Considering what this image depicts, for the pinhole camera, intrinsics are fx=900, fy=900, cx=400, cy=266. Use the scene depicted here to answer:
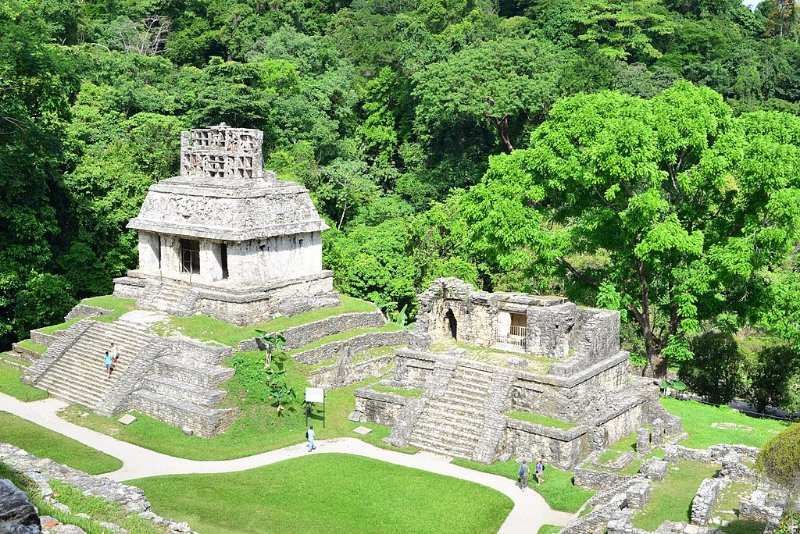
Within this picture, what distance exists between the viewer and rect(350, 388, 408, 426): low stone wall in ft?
79.9

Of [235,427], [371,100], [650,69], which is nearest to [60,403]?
[235,427]

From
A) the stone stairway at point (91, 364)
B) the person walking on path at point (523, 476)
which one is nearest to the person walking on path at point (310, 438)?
the person walking on path at point (523, 476)

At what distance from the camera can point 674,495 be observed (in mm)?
19500

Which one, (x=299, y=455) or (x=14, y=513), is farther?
(x=299, y=455)

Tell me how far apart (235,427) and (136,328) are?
19.5 ft

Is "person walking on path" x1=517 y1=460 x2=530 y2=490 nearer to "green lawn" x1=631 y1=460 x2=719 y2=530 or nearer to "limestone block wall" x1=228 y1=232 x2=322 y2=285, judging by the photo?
"green lawn" x1=631 y1=460 x2=719 y2=530

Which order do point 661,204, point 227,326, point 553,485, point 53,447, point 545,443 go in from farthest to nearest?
point 227,326, point 661,204, point 53,447, point 545,443, point 553,485

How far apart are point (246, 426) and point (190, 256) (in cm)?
834

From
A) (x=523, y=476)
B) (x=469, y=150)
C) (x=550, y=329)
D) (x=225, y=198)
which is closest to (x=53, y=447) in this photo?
(x=225, y=198)

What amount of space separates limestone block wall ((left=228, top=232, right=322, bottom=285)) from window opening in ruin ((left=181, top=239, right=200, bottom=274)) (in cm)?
203

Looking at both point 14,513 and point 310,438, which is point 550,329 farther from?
point 14,513

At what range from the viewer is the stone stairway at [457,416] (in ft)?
74.7

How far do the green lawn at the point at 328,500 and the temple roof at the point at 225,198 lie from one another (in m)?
9.46

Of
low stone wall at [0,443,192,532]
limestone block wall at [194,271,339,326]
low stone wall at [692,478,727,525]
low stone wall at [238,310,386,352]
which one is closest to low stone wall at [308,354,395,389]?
low stone wall at [238,310,386,352]
